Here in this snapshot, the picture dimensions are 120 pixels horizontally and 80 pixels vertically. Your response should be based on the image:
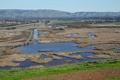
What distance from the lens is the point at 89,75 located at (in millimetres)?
21203

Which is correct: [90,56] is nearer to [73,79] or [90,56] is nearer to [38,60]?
[38,60]

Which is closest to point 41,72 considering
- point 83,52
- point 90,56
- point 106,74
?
point 106,74

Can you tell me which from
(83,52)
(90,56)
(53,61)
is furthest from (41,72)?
(83,52)

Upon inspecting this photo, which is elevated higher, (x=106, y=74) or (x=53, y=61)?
(x=106, y=74)

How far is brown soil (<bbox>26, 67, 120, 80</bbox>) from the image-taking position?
67.3 feet

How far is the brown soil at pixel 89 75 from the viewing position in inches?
807

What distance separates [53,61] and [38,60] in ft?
9.42

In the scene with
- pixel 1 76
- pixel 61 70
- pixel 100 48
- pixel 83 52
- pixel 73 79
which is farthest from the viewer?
pixel 100 48

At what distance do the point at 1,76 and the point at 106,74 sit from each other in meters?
10.5

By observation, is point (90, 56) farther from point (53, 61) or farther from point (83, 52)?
point (53, 61)

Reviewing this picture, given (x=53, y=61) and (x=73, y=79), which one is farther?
(x=53, y=61)

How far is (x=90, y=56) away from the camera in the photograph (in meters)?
44.0

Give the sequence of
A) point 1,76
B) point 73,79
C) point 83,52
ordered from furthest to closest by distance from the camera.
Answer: point 83,52
point 1,76
point 73,79

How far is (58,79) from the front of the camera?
2025 cm
